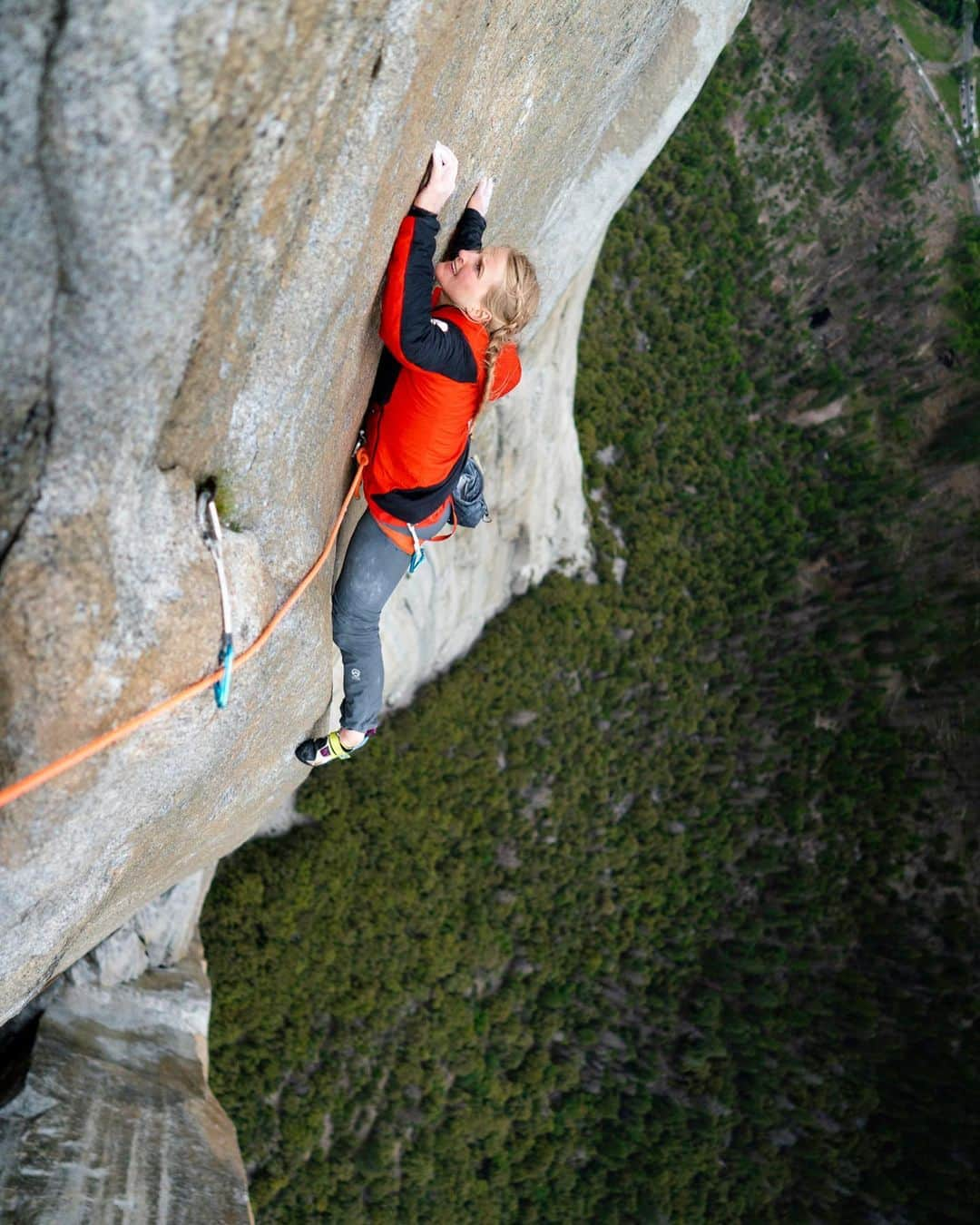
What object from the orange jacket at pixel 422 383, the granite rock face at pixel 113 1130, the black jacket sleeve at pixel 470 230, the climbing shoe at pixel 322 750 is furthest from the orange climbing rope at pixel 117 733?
the granite rock face at pixel 113 1130

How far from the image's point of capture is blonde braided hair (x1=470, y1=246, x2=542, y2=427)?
3.98 metres

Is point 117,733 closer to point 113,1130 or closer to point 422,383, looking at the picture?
point 422,383

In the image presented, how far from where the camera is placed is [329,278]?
3.33 meters

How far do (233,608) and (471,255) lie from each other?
212 cm

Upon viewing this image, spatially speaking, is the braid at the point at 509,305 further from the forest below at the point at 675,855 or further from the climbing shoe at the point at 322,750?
the forest below at the point at 675,855

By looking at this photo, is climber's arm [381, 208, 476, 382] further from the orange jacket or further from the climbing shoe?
the climbing shoe

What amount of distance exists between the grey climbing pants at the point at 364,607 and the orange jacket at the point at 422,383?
9.1 inches

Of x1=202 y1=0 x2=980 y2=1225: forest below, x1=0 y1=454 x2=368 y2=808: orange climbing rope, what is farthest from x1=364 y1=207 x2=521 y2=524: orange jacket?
x1=202 y1=0 x2=980 y2=1225: forest below

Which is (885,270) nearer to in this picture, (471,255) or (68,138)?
(471,255)

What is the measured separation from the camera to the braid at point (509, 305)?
3.98 m

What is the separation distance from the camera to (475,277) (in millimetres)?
3979

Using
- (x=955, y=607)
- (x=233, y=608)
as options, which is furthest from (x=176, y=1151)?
(x=955, y=607)

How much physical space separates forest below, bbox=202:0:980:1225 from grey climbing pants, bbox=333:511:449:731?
37.2 ft

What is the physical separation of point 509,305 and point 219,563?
1.93 meters
